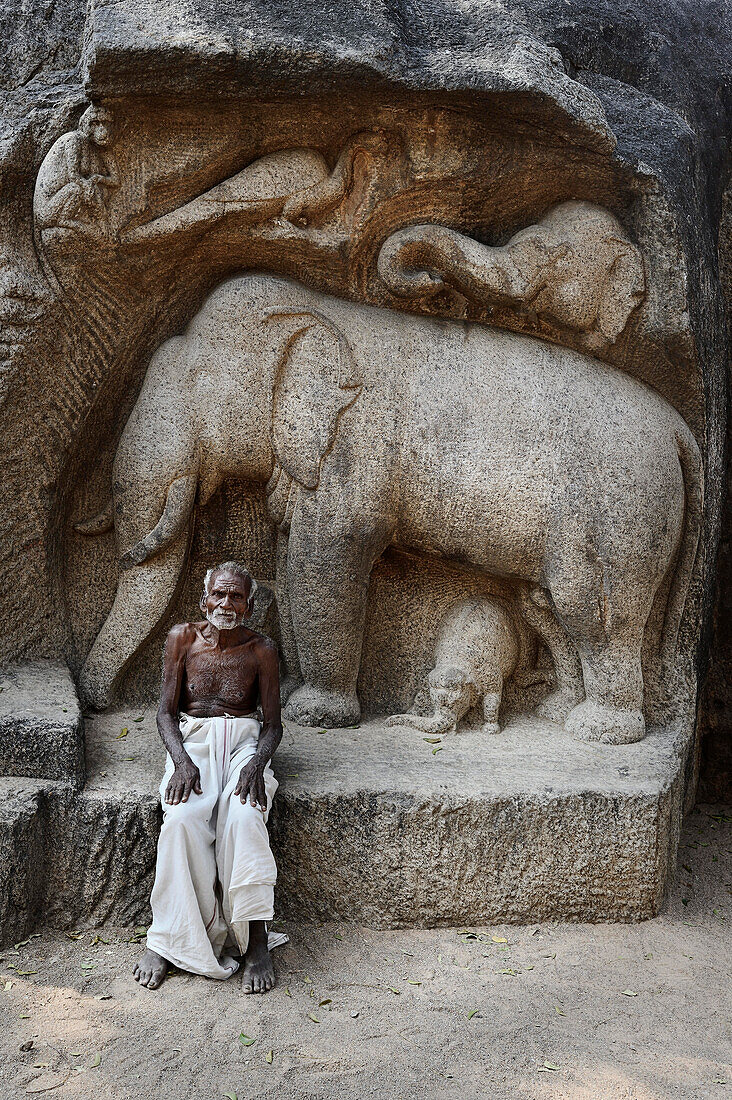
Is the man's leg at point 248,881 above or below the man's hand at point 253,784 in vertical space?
below

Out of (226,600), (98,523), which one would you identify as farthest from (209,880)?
(98,523)

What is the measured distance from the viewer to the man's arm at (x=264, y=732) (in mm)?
3287

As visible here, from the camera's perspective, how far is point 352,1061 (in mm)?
2988

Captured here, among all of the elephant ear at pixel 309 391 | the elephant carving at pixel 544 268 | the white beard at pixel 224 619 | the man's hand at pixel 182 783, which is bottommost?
the man's hand at pixel 182 783

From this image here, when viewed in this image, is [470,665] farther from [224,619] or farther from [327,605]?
[224,619]

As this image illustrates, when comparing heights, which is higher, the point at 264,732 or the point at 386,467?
the point at 386,467

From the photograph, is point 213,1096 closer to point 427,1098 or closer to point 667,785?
point 427,1098

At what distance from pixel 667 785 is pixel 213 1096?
69.4 inches

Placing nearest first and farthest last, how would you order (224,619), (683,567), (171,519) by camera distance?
(224,619)
(171,519)
(683,567)

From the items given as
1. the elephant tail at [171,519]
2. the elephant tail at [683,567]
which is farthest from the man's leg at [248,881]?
the elephant tail at [683,567]

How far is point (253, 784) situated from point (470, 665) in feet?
3.41

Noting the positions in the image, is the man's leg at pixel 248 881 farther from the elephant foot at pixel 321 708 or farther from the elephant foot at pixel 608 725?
the elephant foot at pixel 608 725

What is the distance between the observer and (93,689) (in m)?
4.02

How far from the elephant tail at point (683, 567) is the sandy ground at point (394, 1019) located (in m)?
1.03
